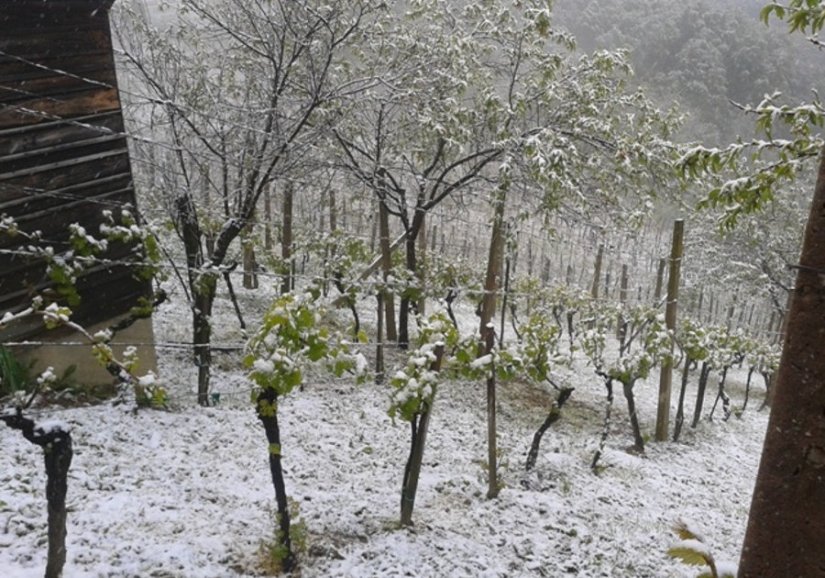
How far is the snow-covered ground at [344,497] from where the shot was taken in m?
4.69

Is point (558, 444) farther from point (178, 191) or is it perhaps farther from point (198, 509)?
point (178, 191)

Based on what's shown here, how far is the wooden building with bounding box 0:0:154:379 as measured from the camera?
20.1 feet

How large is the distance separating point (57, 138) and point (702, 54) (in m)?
61.0

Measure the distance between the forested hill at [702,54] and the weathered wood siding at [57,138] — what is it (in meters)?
50.6

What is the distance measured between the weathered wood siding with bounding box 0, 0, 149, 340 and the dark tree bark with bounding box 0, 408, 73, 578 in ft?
10.0

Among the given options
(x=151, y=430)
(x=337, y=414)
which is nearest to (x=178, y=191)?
(x=151, y=430)

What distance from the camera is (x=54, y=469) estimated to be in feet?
11.9

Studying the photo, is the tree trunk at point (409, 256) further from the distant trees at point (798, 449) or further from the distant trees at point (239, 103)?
the distant trees at point (798, 449)

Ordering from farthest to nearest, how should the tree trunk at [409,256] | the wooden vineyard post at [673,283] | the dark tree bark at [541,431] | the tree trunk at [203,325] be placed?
the tree trunk at [409,256], the wooden vineyard post at [673,283], the dark tree bark at [541,431], the tree trunk at [203,325]

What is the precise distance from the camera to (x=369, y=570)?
4.72 meters

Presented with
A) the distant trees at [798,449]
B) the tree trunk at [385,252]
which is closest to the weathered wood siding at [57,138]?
the tree trunk at [385,252]

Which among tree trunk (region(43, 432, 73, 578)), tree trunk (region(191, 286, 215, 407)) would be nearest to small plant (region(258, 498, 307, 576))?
tree trunk (region(43, 432, 73, 578))

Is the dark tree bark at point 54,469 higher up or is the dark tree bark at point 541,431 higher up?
the dark tree bark at point 54,469

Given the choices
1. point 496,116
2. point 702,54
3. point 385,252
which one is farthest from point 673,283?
point 702,54
